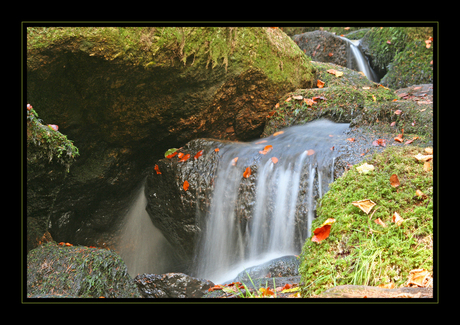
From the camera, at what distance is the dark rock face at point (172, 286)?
3121 millimetres

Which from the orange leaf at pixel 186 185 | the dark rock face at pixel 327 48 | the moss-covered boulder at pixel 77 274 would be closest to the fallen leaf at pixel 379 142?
the orange leaf at pixel 186 185

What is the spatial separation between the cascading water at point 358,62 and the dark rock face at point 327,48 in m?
0.12

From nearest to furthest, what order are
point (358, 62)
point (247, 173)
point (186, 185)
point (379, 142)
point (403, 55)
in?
point (379, 142)
point (247, 173)
point (186, 185)
point (403, 55)
point (358, 62)

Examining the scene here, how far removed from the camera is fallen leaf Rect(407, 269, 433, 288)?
2.05 metres

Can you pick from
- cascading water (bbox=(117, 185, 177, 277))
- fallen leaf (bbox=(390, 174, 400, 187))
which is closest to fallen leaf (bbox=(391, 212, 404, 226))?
fallen leaf (bbox=(390, 174, 400, 187))

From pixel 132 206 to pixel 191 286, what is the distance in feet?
8.12

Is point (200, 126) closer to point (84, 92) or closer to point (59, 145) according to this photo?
point (84, 92)

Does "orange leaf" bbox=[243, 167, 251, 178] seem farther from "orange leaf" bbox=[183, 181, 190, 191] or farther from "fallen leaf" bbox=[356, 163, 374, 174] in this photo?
"fallen leaf" bbox=[356, 163, 374, 174]

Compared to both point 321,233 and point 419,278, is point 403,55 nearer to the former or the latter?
point 321,233

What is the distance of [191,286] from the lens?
3.18 meters

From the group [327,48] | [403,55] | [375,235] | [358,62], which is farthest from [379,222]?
[327,48]

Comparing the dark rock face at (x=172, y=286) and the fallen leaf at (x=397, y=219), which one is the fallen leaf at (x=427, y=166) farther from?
the dark rock face at (x=172, y=286)

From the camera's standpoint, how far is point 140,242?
5277mm

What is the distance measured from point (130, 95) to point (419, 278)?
11.8 ft
